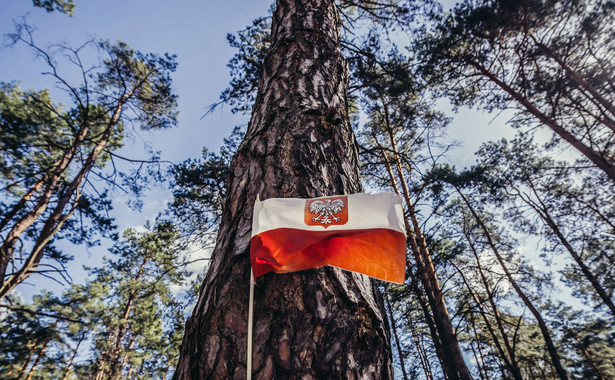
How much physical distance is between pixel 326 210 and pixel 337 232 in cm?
9

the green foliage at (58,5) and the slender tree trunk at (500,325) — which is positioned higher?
the green foliage at (58,5)

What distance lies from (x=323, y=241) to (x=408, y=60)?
7.37 metres

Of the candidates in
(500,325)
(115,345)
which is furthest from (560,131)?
(115,345)

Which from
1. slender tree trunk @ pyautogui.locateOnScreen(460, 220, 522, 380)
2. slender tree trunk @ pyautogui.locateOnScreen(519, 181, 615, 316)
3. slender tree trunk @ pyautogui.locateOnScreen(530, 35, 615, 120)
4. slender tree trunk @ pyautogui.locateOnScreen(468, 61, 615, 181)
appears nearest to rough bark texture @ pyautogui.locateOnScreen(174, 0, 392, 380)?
slender tree trunk @ pyautogui.locateOnScreen(460, 220, 522, 380)

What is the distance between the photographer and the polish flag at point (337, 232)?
923mm

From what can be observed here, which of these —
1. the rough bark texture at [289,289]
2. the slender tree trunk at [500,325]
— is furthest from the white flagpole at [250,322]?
the slender tree trunk at [500,325]

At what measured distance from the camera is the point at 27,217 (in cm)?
597

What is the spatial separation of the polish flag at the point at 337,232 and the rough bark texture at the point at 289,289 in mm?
57

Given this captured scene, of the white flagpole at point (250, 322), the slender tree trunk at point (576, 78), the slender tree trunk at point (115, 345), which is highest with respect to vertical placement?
the slender tree trunk at point (576, 78)

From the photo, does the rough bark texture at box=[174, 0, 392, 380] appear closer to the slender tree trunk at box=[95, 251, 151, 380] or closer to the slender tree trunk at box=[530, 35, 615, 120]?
the slender tree trunk at box=[530, 35, 615, 120]

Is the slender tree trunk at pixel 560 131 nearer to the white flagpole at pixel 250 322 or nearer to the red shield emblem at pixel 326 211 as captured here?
the red shield emblem at pixel 326 211

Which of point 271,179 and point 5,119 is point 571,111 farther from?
point 5,119

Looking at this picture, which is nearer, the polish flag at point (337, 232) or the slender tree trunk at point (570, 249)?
the polish flag at point (337, 232)

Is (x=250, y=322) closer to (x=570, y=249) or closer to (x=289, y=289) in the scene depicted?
(x=289, y=289)
